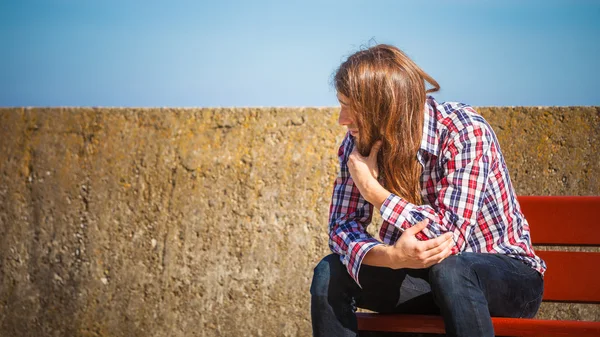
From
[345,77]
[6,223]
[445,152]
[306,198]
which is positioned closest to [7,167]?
[6,223]

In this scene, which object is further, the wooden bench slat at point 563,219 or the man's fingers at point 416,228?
the wooden bench slat at point 563,219

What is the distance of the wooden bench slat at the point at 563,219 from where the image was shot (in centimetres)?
248

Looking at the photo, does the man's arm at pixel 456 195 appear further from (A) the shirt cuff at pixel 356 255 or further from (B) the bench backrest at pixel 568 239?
(B) the bench backrest at pixel 568 239

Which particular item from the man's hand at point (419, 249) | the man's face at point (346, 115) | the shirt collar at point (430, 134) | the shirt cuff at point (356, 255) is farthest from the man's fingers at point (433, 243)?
the man's face at point (346, 115)

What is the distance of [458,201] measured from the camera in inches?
81.5

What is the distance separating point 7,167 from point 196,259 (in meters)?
1.14

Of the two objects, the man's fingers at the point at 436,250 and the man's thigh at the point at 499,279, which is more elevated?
the man's fingers at the point at 436,250

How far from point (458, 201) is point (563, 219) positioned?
2.25 feet

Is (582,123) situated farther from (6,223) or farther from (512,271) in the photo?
(6,223)

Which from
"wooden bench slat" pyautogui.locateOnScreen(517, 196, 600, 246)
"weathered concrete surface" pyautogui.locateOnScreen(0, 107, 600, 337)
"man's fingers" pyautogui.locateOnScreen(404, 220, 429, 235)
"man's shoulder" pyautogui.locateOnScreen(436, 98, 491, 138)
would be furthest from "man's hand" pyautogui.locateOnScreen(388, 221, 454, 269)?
"weathered concrete surface" pyautogui.locateOnScreen(0, 107, 600, 337)

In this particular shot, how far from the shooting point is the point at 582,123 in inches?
118

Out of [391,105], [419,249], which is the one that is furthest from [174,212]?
[419,249]

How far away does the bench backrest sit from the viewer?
2.48 m

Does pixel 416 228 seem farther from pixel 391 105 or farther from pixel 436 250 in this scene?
pixel 391 105
